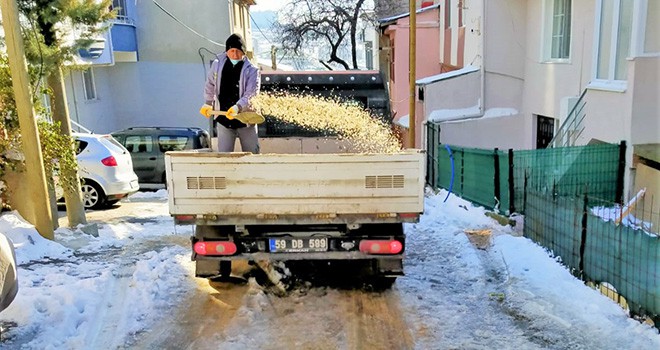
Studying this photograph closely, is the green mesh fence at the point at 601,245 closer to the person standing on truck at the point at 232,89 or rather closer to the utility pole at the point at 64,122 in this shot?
the person standing on truck at the point at 232,89

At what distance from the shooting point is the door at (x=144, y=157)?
1374 cm

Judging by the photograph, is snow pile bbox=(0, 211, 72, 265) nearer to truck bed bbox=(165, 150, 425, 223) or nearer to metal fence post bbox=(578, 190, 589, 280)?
truck bed bbox=(165, 150, 425, 223)

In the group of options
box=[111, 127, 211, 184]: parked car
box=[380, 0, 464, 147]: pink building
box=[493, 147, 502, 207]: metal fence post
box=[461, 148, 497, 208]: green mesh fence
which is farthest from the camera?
box=[380, 0, 464, 147]: pink building

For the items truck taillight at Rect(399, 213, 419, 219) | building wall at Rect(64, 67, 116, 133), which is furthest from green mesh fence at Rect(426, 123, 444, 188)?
building wall at Rect(64, 67, 116, 133)

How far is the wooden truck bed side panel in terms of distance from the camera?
486 centimetres

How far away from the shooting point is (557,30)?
12.5m

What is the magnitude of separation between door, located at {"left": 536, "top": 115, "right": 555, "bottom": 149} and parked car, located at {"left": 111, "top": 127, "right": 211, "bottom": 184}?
Answer: 8.22 meters

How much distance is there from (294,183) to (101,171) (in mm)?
6989

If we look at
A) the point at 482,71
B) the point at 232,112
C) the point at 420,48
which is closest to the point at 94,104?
the point at 420,48

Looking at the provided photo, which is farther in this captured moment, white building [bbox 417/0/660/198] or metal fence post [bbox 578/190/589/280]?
white building [bbox 417/0/660/198]

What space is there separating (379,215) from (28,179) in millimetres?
4519

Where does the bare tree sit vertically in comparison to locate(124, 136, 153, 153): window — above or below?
above

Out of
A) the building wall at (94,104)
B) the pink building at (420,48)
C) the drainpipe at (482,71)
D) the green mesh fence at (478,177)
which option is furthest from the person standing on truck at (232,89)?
the pink building at (420,48)

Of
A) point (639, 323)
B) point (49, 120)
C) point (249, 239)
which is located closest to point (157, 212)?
point (49, 120)
